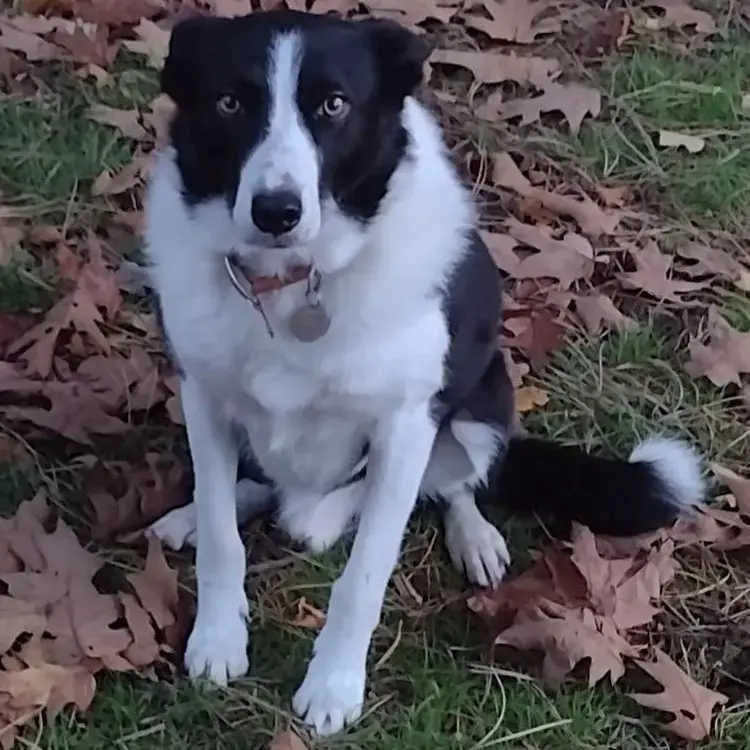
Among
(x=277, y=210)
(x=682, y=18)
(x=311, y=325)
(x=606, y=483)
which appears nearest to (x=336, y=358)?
(x=311, y=325)

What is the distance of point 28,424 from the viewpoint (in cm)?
273

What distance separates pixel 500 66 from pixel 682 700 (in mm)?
2123

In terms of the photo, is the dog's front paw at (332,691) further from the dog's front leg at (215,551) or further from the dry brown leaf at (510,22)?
the dry brown leaf at (510,22)

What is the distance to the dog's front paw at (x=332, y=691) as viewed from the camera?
224 cm

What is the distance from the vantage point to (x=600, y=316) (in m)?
3.12

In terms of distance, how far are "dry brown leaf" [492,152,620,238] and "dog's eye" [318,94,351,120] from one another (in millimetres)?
1583

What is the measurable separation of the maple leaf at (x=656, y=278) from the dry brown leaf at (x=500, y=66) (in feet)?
2.58

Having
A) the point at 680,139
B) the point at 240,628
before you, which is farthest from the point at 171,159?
the point at 680,139

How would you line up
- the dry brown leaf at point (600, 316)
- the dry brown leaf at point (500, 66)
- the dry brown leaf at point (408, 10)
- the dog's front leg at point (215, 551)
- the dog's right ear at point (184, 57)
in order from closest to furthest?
the dog's right ear at point (184, 57) → the dog's front leg at point (215, 551) → the dry brown leaf at point (600, 316) → the dry brown leaf at point (500, 66) → the dry brown leaf at point (408, 10)

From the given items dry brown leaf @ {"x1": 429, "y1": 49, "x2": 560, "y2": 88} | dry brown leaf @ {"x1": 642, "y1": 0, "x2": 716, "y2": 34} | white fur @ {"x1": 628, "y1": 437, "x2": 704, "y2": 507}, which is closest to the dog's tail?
white fur @ {"x1": 628, "y1": 437, "x2": 704, "y2": 507}

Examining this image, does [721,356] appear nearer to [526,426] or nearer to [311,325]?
[526,426]

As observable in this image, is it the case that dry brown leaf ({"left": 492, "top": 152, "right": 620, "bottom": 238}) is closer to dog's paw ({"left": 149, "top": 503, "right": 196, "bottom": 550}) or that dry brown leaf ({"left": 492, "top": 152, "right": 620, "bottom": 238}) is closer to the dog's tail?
the dog's tail

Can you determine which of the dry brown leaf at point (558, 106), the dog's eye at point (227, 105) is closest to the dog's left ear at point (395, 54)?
the dog's eye at point (227, 105)

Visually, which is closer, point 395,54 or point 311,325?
point 395,54
